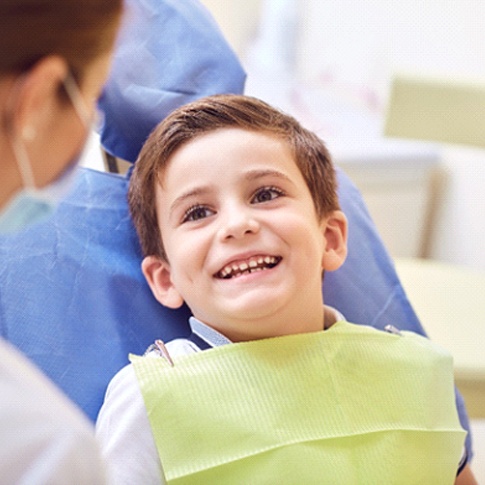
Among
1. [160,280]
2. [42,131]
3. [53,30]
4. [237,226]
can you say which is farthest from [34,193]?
[160,280]

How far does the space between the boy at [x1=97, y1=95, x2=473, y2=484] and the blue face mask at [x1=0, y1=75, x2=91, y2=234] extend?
344 mm

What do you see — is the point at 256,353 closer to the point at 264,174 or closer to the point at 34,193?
the point at 264,174

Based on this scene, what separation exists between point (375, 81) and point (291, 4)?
0.39m

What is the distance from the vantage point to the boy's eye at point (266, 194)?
127 centimetres

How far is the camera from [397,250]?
3016 mm

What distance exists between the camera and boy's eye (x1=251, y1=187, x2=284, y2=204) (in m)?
1.27

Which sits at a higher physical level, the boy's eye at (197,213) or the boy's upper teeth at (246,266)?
the boy's eye at (197,213)

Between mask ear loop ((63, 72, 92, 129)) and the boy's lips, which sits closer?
mask ear loop ((63, 72, 92, 129))

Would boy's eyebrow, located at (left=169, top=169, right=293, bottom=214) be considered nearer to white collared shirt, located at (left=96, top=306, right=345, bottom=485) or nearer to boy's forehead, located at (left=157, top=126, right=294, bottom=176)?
boy's forehead, located at (left=157, top=126, right=294, bottom=176)

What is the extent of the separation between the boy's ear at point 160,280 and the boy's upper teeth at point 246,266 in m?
0.13

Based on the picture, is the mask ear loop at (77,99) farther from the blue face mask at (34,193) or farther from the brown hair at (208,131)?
the brown hair at (208,131)

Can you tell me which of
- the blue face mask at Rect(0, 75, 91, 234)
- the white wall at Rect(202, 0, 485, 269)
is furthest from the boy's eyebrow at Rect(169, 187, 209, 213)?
the white wall at Rect(202, 0, 485, 269)

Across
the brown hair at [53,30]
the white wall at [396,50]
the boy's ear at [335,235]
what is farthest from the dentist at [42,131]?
the white wall at [396,50]

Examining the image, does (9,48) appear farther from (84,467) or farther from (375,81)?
(375,81)
